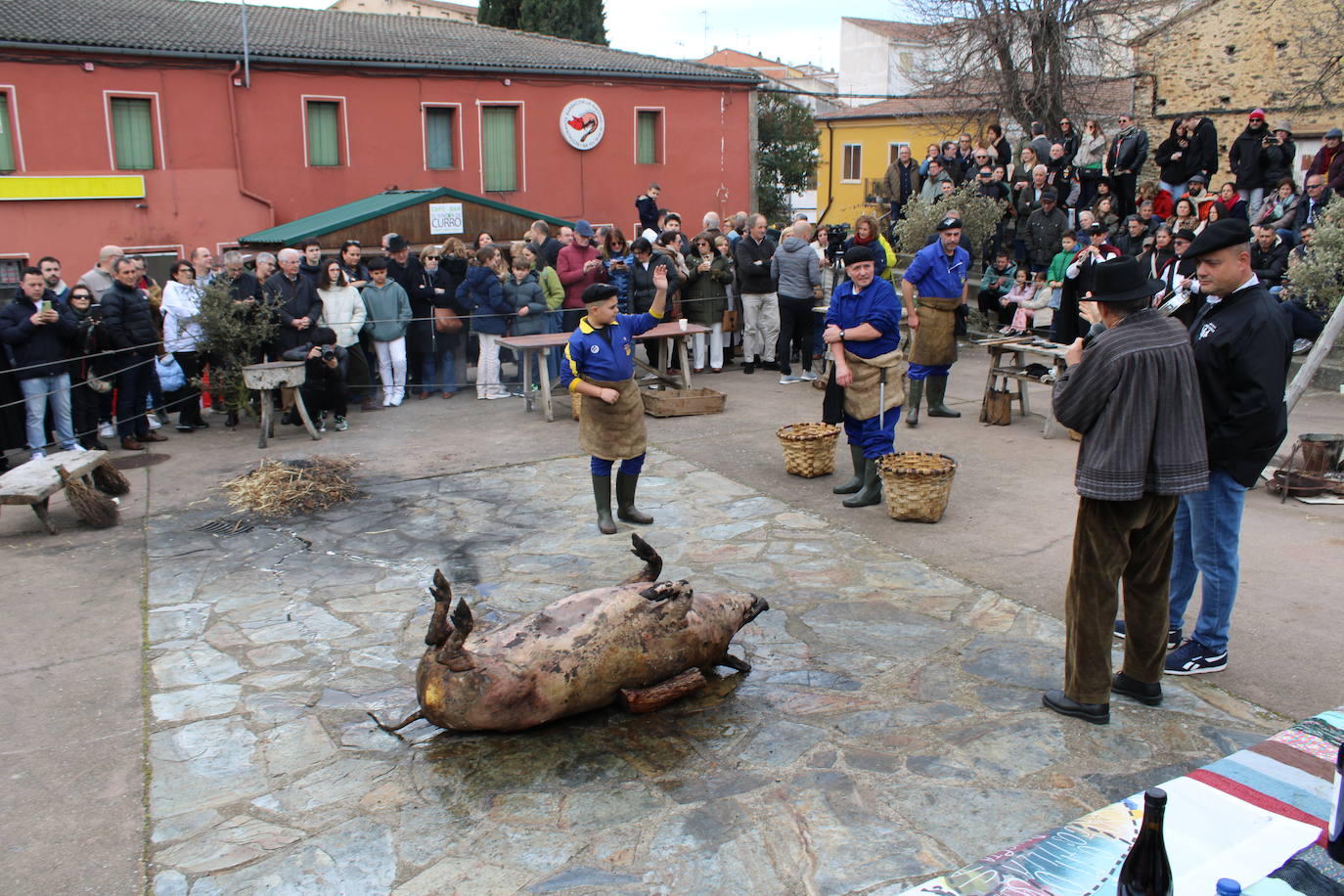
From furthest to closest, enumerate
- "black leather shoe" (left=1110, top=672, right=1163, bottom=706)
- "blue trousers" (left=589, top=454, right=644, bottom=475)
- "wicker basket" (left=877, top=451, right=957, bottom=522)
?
"blue trousers" (left=589, top=454, right=644, bottom=475)
"wicker basket" (left=877, top=451, right=957, bottom=522)
"black leather shoe" (left=1110, top=672, right=1163, bottom=706)

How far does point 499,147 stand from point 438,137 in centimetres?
145

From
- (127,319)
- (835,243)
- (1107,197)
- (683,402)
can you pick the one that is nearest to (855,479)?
(683,402)

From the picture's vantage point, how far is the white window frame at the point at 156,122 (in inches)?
794

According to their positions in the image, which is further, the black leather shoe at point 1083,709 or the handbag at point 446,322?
the handbag at point 446,322

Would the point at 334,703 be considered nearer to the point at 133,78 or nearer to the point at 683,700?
the point at 683,700

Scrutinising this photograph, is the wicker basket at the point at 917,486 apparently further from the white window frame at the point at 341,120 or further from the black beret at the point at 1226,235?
the white window frame at the point at 341,120

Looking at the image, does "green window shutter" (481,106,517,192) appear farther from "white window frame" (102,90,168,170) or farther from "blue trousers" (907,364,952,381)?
"blue trousers" (907,364,952,381)

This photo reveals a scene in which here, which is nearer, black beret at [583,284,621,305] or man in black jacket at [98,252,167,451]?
black beret at [583,284,621,305]

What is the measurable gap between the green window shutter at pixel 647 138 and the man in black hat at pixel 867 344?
19850 millimetres

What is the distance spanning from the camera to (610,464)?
7344mm

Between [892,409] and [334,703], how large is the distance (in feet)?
14.7

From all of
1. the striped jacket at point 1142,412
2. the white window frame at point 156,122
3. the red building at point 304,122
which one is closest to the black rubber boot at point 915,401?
the striped jacket at point 1142,412

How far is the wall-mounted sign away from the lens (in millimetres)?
14922

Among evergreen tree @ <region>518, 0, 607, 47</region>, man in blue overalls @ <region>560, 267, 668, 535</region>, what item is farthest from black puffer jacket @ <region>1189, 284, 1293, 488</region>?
evergreen tree @ <region>518, 0, 607, 47</region>
